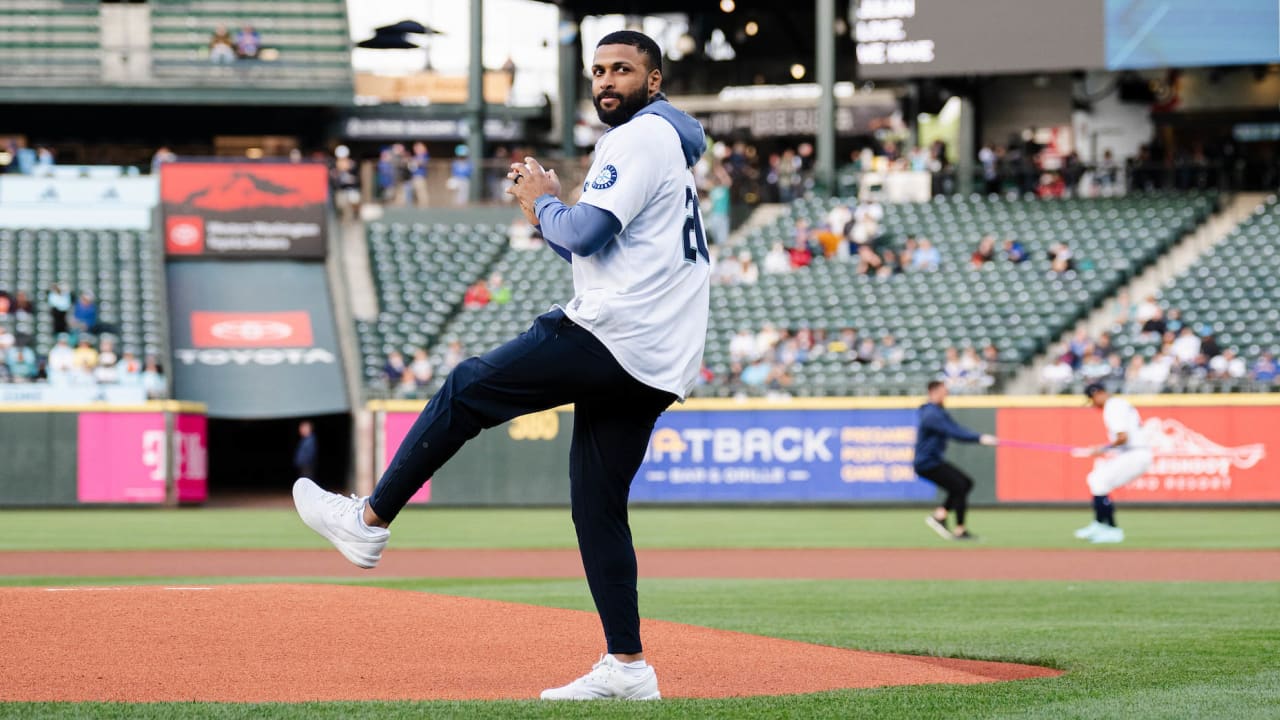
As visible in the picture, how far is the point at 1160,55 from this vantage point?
28.5 m

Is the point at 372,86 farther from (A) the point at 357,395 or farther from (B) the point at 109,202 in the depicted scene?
(A) the point at 357,395

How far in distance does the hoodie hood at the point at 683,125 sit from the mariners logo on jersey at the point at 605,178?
24 cm

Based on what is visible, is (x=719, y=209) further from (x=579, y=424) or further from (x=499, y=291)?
(x=579, y=424)

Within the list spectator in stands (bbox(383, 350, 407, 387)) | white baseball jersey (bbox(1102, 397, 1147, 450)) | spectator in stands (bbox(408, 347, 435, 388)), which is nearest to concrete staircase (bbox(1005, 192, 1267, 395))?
white baseball jersey (bbox(1102, 397, 1147, 450))

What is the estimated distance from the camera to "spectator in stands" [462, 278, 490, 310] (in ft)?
98.1

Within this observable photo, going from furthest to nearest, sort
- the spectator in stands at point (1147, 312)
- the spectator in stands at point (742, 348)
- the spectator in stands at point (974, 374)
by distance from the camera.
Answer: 1. the spectator in stands at point (742, 348)
2. the spectator in stands at point (1147, 312)
3. the spectator in stands at point (974, 374)

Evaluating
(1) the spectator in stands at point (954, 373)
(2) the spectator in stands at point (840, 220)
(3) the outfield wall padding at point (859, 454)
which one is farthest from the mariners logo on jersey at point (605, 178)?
(2) the spectator in stands at point (840, 220)

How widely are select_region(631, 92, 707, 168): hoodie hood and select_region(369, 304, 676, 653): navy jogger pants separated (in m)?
0.70

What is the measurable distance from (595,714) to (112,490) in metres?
21.2

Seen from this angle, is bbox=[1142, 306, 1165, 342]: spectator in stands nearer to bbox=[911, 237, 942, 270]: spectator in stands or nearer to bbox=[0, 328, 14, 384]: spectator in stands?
bbox=[911, 237, 942, 270]: spectator in stands

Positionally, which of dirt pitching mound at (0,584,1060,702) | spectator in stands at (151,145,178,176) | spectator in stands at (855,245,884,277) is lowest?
dirt pitching mound at (0,584,1060,702)

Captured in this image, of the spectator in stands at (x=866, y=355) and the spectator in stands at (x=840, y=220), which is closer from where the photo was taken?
the spectator in stands at (x=866, y=355)

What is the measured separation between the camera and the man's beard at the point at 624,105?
17.1ft

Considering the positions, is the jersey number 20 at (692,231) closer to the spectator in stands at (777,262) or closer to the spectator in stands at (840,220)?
the spectator in stands at (777,262)
